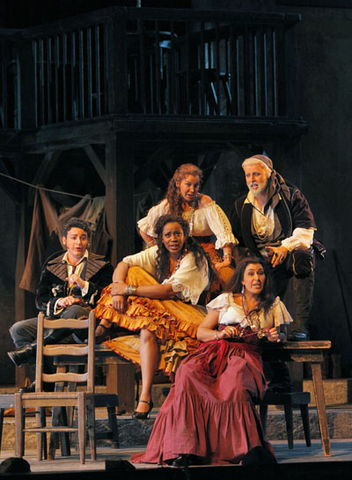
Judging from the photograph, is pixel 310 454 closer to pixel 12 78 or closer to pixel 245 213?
pixel 245 213

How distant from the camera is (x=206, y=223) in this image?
31.0ft

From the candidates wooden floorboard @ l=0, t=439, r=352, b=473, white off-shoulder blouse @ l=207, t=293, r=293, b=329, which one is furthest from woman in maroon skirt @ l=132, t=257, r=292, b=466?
wooden floorboard @ l=0, t=439, r=352, b=473

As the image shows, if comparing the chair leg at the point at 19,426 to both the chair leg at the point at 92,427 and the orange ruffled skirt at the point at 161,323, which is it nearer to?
the chair leg at the point at 92,427

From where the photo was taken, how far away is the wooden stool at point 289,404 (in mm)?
8430

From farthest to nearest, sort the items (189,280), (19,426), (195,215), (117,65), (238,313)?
1. (117,65)
2. (195,215)
3. (189,280)
4. (238,313)
5. (19,426)

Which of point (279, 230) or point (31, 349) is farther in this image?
point (279, 230)

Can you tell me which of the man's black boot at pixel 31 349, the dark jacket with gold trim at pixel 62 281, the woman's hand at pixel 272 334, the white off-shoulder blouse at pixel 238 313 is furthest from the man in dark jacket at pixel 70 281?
the woman's hand at pixel 272 334

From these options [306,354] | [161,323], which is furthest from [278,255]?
[161,323]

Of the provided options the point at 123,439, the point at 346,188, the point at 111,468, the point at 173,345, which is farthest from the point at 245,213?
the point at 111,468

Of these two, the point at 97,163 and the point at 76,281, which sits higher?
the point at 97,163

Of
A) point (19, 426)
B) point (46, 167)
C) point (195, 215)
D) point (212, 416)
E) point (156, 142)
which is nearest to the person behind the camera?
point (212, 416)

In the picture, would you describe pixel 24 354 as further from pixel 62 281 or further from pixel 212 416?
pixel 212 416

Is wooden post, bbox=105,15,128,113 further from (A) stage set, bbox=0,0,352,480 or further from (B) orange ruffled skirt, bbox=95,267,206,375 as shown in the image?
(B) orange ruffled skirt, bbox=95,267,206,375

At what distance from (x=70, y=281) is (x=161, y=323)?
43.6 inches
